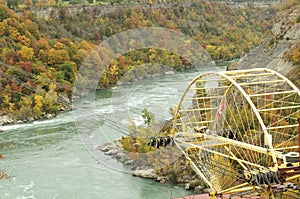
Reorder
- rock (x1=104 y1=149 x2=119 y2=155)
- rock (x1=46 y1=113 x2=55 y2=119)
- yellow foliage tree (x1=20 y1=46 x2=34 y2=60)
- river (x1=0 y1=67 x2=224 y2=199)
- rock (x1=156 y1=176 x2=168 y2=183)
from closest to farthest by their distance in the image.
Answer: river (x1=0 y1=67 x2=224 y2=199) → rock (x1=156 y1=176 x2=168 y2=183) → rock (x1=104 y1=149 x2=119 y2=155) → rock (x1=46 y1=113 x2=55 y2=119) → yellow foliage tree (x1=20 y1=46 x2=34 y2=60)

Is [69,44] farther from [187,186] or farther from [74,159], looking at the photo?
[187,186]

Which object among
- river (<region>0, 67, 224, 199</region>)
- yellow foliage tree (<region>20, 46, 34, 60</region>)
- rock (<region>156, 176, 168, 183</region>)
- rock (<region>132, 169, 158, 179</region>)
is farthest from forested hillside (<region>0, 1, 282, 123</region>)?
rock (<region>156, 176, 168, 183</region>)

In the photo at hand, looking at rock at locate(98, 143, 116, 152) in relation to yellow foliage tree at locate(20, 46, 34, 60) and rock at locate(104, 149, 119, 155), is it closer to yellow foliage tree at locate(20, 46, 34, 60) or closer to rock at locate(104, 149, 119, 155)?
rock at locate(104, 149, 119, 155)

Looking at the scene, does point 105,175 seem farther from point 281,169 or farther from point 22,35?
point 22,35

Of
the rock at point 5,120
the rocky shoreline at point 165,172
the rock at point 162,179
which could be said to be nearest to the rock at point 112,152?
the rocky shoreline at point 165,172

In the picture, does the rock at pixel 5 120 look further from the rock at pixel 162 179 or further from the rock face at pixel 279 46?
the rock at pixel 162 179

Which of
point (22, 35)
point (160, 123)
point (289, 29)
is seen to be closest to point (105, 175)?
point (160, 123)
